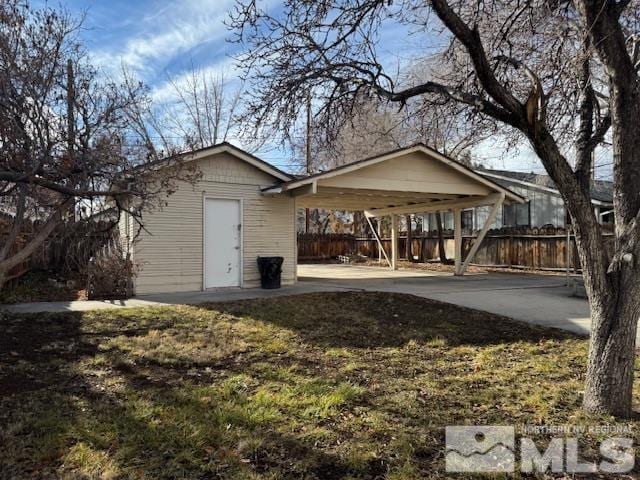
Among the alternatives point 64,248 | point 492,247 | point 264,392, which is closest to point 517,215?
point 492,247

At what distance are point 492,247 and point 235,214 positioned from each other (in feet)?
40.7

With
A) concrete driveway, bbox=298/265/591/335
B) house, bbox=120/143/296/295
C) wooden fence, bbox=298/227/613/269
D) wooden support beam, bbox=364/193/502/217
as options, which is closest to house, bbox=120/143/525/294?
house, bbox=120/143/296/295

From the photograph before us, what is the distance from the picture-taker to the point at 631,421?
12.0ft

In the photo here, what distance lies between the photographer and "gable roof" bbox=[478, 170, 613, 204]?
19048 millimetres

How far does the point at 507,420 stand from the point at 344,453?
1446 mm

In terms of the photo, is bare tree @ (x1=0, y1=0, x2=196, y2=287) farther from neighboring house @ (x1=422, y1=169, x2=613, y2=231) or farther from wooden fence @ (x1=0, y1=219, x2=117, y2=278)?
neighboring house @ (x1=422, y1=169, x2=613, y2=231)

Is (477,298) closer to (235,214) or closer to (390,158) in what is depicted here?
(390,158)

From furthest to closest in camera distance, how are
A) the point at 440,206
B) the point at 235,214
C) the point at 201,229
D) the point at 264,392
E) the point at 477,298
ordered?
the point at 440,206 < the point at 235,214 < the point at 201,229 < the point at 477,298 < the point at 264,392

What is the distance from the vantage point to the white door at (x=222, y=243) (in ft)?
36.7

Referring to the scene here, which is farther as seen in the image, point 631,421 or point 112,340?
point 112,340

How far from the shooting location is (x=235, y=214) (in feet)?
37.8

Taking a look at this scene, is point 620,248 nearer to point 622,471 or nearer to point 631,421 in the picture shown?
point 631,421

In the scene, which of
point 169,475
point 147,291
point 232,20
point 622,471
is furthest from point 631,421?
point 147,291

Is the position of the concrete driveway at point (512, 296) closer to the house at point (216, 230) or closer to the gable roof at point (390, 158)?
the house at point (216, 230)
